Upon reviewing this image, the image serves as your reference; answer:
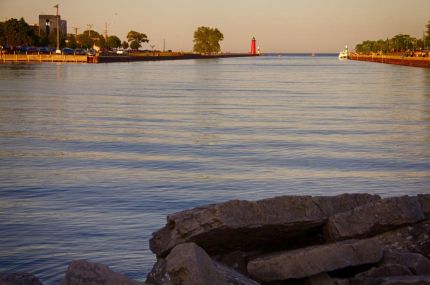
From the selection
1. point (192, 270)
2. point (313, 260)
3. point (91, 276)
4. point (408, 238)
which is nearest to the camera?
point (91, 276)

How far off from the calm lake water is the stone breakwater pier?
1589 mm

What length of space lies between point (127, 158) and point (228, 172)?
290cm

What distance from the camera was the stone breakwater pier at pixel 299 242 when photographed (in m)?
6.36

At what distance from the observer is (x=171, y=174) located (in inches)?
587

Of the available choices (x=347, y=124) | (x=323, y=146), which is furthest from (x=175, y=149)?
(x=347, y=124)

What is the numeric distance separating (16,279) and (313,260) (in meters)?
2.41

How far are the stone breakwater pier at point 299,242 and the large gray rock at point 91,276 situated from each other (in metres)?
0.57

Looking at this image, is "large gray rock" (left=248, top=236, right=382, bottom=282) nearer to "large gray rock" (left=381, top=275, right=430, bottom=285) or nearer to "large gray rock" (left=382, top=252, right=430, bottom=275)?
"large gray rock" (left=382, top=252, right=430, bottom=275)

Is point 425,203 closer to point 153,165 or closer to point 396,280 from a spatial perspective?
point 396,280

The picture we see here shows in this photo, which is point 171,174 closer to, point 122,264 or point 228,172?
point 228,172

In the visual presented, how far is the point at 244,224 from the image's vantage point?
6.85 metres

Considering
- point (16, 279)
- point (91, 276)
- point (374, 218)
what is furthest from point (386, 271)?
point (16, 279)

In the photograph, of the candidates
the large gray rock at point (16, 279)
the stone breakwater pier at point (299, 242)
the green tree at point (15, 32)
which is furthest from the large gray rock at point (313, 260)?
the green tree at point (15, 32)

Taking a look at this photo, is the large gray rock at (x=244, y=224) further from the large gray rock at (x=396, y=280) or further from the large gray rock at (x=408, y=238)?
the large gray rock at (x=396, y=280)
